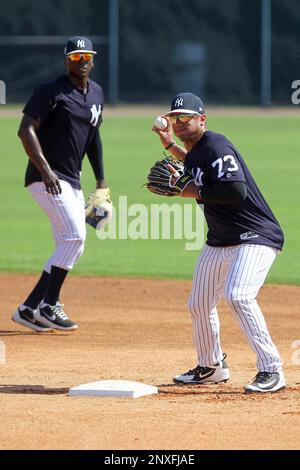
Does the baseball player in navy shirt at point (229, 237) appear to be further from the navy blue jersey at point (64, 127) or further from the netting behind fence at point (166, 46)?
the netting behind fence at point (166, 46)

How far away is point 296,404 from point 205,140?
1.56 metres

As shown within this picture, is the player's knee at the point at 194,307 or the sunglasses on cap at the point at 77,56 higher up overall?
the sunglasses on cap at the point at 77,56

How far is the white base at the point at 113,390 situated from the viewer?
20.5 feet

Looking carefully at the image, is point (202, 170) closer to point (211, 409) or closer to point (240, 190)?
point (240, 190)

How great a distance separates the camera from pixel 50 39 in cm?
3145

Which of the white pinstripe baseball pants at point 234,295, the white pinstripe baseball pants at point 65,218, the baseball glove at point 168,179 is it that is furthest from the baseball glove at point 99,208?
the white pinstripe baseball pants at point 234,295

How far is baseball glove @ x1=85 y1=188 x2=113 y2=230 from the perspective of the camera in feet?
28.5

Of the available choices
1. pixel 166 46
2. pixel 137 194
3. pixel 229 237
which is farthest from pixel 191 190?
pixel 166 46

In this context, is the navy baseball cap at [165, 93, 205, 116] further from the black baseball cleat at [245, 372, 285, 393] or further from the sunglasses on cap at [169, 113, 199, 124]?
the black baseball cleat at [245, 372, 285, 393]

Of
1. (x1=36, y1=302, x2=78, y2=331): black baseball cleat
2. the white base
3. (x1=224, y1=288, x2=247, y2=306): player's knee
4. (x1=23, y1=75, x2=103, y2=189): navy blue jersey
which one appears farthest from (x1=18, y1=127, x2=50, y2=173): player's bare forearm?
(x1=224, y1=288, x2=247, y2=306): player's knee

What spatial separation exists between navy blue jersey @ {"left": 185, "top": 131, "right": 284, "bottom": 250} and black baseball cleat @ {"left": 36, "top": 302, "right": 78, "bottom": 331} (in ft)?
7.47

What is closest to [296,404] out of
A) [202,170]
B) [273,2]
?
[202,170]

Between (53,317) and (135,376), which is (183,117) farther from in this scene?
(53,317)

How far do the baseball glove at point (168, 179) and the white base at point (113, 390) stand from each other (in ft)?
3.69
